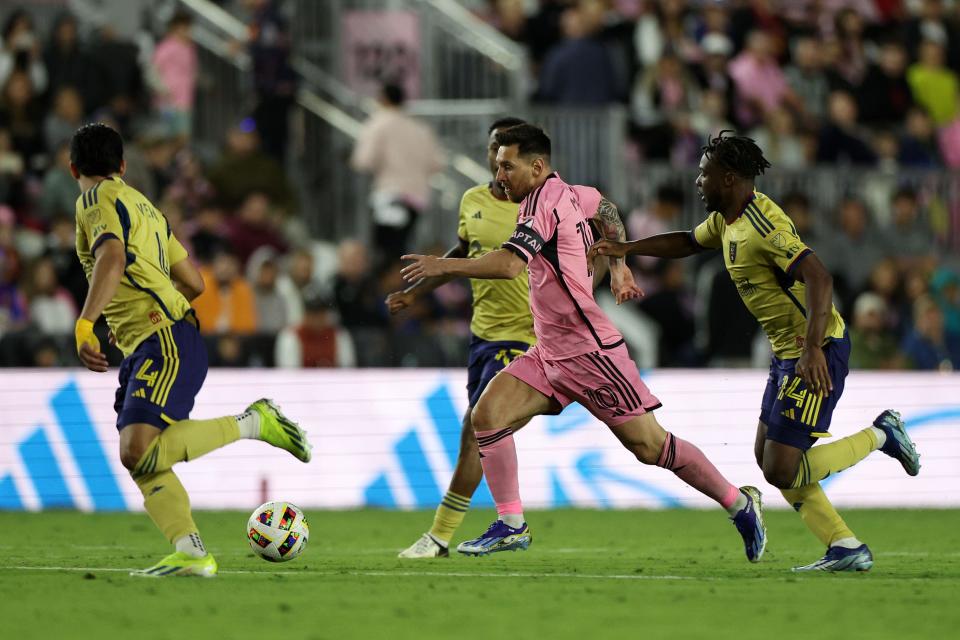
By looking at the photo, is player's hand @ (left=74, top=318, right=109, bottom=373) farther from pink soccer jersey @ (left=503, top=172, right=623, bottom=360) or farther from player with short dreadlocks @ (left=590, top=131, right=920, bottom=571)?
Answer: player with short dreadlocks @ (left=590, top=131, right=920, bottom=571)

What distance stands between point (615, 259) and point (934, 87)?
41.6ft

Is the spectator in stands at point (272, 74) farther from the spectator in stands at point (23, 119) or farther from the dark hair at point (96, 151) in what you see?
the dark hair at point (96, 151)

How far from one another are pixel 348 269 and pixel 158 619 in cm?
987

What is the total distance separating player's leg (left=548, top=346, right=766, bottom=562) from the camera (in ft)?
31.5

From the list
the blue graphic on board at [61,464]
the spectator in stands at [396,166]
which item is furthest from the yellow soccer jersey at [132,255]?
the spectator in stands at [396,166]

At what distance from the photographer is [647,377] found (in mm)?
14891

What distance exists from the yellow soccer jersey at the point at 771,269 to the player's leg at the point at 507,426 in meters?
1.19

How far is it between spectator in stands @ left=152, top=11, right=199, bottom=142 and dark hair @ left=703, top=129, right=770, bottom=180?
34.1 ft

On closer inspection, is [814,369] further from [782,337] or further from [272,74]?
[272,74]

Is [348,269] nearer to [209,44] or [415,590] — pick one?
[209,44]

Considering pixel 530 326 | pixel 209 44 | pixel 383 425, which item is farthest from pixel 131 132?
pixel 530 326

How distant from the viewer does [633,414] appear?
9.61m

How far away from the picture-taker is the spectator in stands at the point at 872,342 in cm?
1673

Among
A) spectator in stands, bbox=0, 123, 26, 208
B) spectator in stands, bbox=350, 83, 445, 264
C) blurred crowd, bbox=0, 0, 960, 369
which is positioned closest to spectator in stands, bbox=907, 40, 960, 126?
blurred crowd, bbox=0, 0, 960, 369
